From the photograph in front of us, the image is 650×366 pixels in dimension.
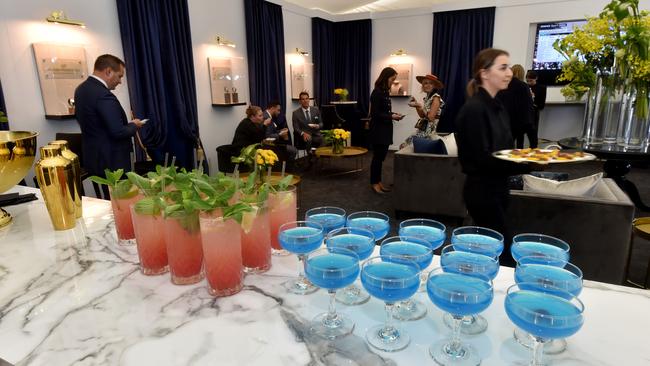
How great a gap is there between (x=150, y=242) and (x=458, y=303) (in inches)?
34.1

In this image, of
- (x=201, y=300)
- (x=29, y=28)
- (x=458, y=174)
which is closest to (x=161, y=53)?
(x=29, y=28)

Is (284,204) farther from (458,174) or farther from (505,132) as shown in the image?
(458,174)

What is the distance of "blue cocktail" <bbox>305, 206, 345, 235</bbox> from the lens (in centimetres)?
127

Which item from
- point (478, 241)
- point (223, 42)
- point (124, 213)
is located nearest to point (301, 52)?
point (223, 42)

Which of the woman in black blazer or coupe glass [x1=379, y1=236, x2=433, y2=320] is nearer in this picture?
coupe glass [x1=379, y1=236, x2=433, y2=320]

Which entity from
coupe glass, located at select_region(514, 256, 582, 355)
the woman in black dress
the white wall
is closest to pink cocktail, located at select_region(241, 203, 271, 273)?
coupe glass, located at select_region(514, 256, 582, 355)

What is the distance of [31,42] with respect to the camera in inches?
141

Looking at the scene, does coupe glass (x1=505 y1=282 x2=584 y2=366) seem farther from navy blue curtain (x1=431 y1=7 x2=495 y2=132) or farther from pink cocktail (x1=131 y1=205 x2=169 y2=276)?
navy blue curtain (x1=431 y1=7 x2=495 y2=132)

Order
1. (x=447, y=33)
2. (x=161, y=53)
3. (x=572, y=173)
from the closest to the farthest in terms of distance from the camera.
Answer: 1. (x=161, y=53)
2. (x=572, y=173)
3. (x=447, y=33)

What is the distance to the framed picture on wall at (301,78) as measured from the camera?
24.1ft

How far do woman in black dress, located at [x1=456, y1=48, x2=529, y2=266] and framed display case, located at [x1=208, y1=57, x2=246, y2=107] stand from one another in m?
4.30

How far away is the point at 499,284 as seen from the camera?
3.63ft

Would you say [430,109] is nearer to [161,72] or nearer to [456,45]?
[456,45]

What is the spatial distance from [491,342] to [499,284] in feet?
0.95
